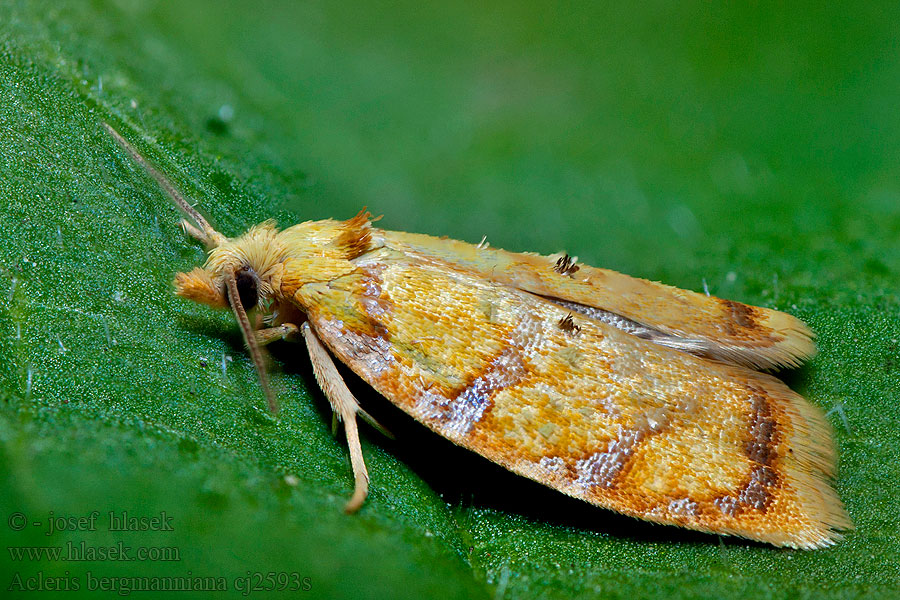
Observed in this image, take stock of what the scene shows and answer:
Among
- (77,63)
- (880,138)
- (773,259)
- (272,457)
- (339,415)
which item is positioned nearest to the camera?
(272,457)

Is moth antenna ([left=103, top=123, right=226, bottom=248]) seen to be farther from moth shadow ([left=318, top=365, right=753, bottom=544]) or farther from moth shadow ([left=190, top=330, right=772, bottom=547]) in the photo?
moth shadow ([left=318, top=365, right=753, bottom=544])

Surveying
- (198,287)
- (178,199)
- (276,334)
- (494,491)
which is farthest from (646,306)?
(178,199)

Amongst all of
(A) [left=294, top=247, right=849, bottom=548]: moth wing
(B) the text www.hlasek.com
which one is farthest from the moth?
(B) the text www.hlasek.com

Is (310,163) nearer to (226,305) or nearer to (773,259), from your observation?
(226,305)

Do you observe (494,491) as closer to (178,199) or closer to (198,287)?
(198,287)

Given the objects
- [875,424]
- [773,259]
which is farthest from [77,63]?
[875,424]
